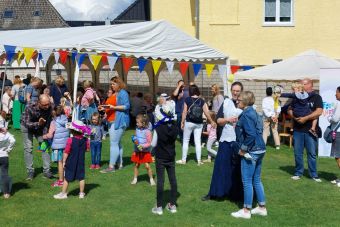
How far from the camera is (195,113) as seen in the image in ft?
34.2

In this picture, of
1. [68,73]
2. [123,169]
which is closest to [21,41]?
[68,73]

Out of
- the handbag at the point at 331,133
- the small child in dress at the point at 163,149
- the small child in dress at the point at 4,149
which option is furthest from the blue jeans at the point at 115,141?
the handbag at the point at 331,133

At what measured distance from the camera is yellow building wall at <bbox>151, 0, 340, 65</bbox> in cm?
2200

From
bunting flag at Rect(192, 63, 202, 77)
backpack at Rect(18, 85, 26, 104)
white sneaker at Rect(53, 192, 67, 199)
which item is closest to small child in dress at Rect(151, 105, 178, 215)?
white sneaker at Rect(53, 192, 67, 199)

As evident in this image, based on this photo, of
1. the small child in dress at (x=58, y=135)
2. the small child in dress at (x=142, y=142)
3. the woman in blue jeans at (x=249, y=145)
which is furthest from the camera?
the small child in dress at (x=142, y=142)

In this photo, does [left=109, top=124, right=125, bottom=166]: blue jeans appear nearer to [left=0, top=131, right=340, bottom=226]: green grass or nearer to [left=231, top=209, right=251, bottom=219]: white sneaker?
[left=0, top=131, right=340, bottom=226]: green grass

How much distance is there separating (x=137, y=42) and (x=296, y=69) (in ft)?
15.7

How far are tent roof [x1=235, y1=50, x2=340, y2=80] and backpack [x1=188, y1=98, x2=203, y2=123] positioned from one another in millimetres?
4588

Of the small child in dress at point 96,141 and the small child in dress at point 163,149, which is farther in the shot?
the small child in dress at point 96,141

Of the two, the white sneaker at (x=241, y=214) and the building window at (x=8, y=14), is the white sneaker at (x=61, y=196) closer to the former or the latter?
the white sneaker at (x=241, y=214)

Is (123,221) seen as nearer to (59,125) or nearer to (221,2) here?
(59,125)

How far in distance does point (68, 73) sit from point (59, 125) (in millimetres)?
14520

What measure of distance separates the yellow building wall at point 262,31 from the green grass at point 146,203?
12587 mm

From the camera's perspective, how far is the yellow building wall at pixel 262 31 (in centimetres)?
2200
